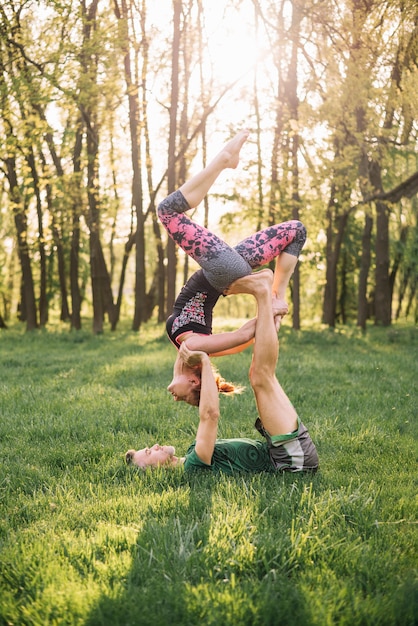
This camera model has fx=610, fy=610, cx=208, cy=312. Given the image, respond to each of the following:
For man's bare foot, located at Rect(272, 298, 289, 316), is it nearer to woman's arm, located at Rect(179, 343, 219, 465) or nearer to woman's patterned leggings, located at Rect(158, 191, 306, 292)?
woman's patterned leggings, located at Rect(158, 191, 306, 292)

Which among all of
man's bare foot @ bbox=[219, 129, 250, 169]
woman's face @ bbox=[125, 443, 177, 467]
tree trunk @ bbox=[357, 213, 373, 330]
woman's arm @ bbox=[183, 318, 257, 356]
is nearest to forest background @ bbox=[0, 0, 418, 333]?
tree trunk @ bbox=[357, 213, 373, 330]

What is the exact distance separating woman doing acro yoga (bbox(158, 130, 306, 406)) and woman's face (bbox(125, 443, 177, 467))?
497 mm

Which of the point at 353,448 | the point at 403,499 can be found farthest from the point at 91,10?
the point at 403,499

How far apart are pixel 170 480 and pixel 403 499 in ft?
5.93

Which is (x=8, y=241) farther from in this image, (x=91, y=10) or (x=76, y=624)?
(x=76, y=624)

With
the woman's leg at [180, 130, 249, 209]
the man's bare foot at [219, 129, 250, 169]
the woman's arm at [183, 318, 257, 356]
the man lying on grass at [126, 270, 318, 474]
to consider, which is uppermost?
the man's bare foot at [219, 129, 250, 169]

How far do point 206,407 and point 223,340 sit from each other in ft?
2.06

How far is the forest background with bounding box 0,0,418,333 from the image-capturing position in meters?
14.0

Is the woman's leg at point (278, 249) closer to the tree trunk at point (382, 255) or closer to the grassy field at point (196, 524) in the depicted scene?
the grassy field at point (196, 524)

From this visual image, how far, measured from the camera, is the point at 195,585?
3.21 m

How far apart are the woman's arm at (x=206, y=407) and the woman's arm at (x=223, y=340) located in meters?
0.13

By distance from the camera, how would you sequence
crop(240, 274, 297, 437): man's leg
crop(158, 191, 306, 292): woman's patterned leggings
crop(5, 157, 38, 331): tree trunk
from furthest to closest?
1. crop(5, 157, 38, 331): tree trunk
2. crop(158, 191, 306, 292): woman's patterned leggings
3. crop(240, 274, 297, 437): man's leg

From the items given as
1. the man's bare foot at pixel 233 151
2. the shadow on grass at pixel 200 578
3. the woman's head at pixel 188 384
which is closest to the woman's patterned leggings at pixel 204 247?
the man's bare foot at pixel 233 151

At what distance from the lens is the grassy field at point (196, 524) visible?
9.73 ft
